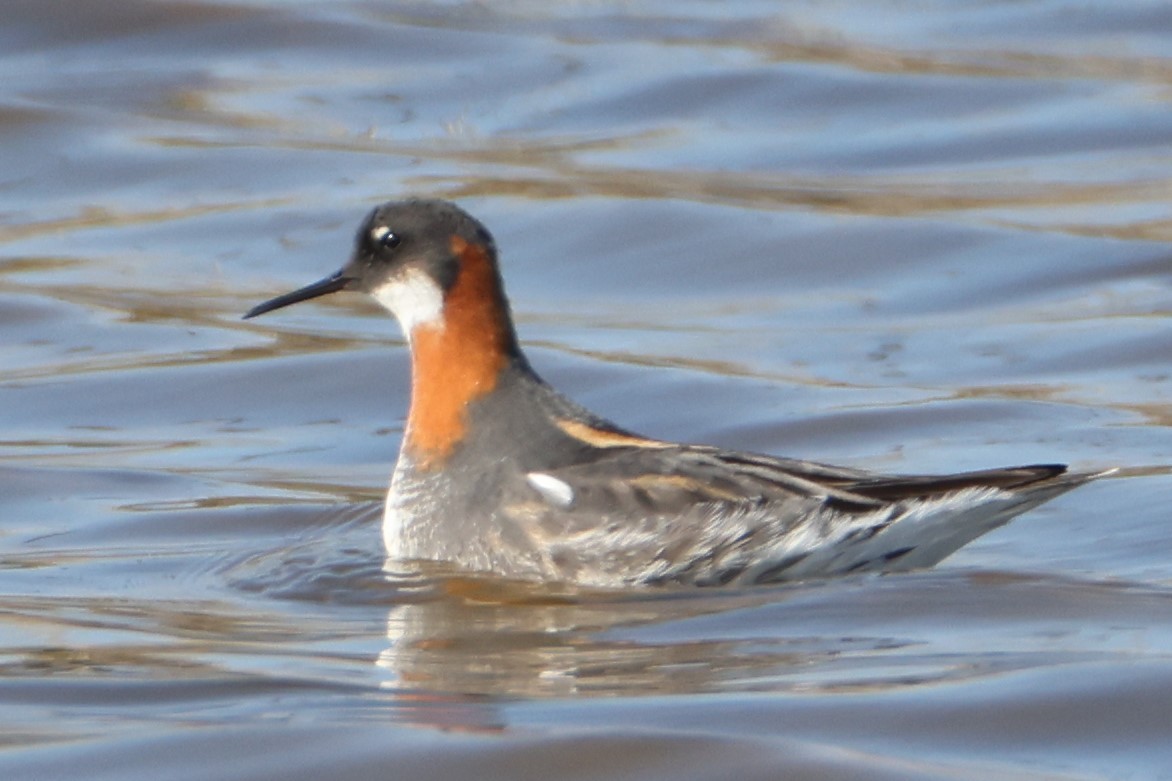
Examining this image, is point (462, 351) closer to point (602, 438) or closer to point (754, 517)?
point (602, 438)

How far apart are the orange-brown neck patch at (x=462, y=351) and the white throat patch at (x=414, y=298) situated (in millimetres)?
36

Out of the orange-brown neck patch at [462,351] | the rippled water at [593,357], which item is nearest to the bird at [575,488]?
the orange-brown neck patch at [462,351]

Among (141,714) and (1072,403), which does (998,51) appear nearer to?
(1072,403)

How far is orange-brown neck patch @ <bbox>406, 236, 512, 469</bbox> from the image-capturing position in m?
8.33

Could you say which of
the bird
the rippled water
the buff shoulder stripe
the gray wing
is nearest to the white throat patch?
the bird

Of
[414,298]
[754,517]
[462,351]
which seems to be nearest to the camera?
[754,517]

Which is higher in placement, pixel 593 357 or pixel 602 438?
pixel 593 357

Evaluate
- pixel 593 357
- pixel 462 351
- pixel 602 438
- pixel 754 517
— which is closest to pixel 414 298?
pixel 462 351

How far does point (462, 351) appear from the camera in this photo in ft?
27.5

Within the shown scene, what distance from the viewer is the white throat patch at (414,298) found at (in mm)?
8422

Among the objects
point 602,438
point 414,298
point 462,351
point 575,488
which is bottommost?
point 575,488

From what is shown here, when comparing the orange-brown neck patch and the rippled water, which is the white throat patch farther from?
the rippled water

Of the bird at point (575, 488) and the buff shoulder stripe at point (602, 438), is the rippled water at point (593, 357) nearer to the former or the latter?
the bird at point (575, 488)

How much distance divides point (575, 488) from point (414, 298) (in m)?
1.11
